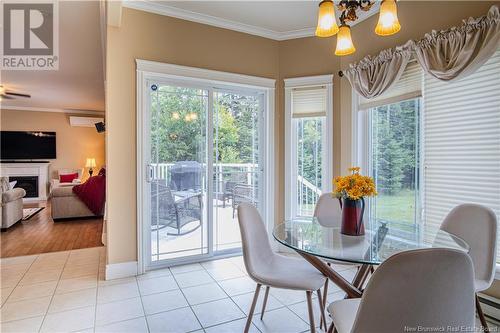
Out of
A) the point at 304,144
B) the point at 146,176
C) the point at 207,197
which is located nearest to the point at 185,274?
the point at 207,197

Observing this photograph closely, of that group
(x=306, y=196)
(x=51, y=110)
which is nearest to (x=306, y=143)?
(x=306, y=196)

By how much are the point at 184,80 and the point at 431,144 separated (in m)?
2.53

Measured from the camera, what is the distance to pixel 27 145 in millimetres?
8055

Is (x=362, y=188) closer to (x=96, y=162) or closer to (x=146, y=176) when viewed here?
(x=146, y=176)

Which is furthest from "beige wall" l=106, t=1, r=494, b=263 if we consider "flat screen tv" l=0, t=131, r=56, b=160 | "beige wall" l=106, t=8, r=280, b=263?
"flat screen tv" l=0, t=131, r=56, b=160

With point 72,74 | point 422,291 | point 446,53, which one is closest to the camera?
point 422,291

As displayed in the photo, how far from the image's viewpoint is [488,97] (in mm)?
2084

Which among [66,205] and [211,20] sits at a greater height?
[211,20]

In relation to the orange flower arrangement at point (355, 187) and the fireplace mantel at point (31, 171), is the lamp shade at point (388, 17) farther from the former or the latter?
the fireplace mantel at point (31, 171)

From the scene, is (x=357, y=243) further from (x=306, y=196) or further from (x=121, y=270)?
(x=121, y=270)

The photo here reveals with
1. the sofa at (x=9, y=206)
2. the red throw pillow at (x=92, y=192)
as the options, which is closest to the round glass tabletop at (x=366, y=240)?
the red throw pillow at (x=92, y=192)

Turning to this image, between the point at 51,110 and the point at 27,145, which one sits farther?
the point at 51,110

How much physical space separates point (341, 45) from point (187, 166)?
2.09m

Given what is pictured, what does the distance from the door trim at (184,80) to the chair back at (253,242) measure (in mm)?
1409
